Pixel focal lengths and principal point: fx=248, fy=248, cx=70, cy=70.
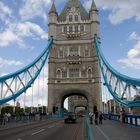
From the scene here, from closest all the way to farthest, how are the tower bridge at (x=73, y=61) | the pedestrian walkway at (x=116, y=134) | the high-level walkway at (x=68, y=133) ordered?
1. the pedestrian walkway at (x=116, y=134)
2. the high-level walkway at (x=68, y=133)
3. the tower bridge at (x=73, y=61)

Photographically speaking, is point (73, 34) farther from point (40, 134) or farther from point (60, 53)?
point (40, 134)

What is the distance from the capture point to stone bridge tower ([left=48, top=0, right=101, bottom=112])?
6412cm

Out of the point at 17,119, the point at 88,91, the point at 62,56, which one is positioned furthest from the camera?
the point at 62,56

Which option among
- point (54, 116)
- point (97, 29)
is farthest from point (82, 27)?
point (54, 116)

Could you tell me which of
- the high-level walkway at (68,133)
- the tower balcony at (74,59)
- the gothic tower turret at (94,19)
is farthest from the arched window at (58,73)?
the high-level walkway at (68,133)

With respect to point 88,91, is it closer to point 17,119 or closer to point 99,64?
point 99,64

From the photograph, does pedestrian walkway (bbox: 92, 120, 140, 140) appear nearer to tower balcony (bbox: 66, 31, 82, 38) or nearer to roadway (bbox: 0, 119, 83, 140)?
roadway (bbox: 0, 119, 83, 140)

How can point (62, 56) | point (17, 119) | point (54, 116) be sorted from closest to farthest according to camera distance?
1. point (17, 119)
2. point (54, 116)
3. point (62, 56)

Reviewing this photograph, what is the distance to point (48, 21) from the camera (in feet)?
240

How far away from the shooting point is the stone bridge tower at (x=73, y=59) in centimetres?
6412

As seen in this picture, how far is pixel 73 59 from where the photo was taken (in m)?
66.4

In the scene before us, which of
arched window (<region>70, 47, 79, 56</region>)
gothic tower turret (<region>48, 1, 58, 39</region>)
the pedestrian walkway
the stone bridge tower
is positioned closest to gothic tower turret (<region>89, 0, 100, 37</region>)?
the stone bridge tower

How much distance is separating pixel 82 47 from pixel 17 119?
36084mm

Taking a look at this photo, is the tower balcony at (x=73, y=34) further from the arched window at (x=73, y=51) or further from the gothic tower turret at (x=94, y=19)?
the gothic tower turret at (x=94, y=19)
